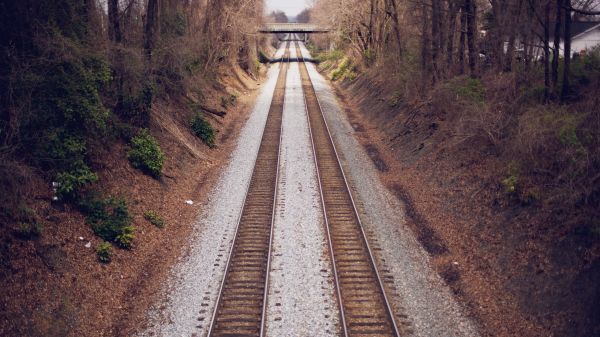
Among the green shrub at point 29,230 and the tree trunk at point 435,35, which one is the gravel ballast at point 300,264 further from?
the tree trunk at point 435,35

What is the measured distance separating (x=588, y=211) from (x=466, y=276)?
3.34m

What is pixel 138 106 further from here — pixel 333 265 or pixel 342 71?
pixel 342 71

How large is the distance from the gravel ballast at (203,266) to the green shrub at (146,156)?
6.02 feet

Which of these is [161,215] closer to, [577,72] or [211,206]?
[211,206]

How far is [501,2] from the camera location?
21422 mm

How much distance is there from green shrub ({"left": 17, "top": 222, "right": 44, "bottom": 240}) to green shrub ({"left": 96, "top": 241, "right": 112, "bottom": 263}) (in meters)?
1.63

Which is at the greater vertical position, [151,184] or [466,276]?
[151,184]

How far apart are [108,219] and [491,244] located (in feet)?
36.9

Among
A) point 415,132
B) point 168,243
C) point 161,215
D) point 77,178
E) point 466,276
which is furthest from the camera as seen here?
point 415,132


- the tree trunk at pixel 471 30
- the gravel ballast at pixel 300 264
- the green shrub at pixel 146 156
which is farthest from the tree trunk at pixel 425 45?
the green shrub at pixel 146 156

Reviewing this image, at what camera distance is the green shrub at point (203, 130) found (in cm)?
2398

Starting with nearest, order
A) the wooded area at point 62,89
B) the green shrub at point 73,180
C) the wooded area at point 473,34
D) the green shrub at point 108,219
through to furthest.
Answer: the wooded area at point 62,89 → the green shrub at point 73,180 → the green shrub at point 108,219 → the wooded area at point 473,34

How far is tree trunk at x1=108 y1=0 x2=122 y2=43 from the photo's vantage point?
59.0 feet

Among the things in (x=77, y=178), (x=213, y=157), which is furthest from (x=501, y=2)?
(x=77, y=178)
